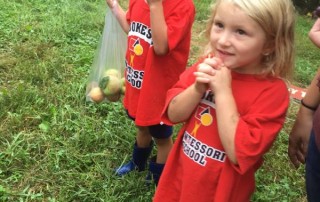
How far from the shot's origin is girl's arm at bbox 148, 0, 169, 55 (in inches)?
72.1

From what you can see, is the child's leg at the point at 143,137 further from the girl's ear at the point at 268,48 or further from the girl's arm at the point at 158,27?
the girl's ear at the point at 268,48

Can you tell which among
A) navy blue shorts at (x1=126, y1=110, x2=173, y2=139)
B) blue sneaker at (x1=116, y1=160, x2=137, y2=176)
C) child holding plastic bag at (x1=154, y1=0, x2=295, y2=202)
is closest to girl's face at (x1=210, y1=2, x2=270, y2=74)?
child holding plastic bag at (x1=154, y1=0, x2=295, y2=202)

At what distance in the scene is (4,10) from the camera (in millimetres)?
4676

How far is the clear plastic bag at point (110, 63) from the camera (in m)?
2.48

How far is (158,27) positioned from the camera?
1853 millimetres

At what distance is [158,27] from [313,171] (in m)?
0.89

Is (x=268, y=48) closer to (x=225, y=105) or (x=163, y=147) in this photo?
(x=225, y=105)

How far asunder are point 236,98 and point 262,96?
3.3 inches

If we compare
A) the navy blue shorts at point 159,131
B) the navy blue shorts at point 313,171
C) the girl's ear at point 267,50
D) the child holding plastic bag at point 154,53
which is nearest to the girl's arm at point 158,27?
the child holding plastic bag at point 154,53

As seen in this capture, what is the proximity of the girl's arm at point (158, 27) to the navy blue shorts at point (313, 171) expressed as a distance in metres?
0.80

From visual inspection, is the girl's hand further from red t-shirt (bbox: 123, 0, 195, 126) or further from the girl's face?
red t-shirt (bbox: 123, 0, 195, 126)

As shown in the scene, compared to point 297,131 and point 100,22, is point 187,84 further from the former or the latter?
point 100,22

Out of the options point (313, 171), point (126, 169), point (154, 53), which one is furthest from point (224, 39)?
point (126, 169)

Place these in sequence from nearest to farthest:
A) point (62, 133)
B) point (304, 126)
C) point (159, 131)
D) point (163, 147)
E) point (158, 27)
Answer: point (304, 126), point (158, 27), point (159, 131), point (163, 147), point (62, 133)
